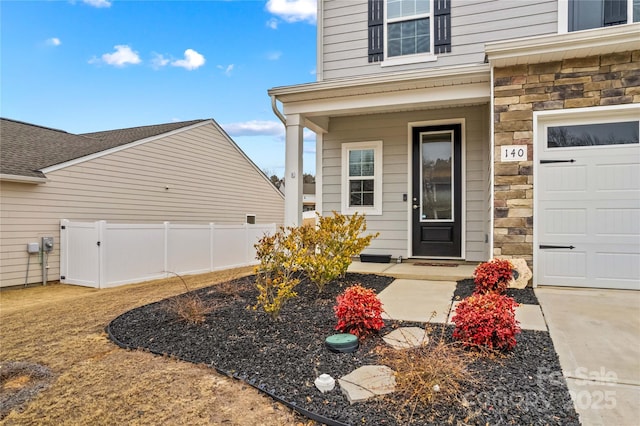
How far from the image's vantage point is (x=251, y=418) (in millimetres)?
2072

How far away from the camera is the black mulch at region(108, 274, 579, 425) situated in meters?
1.93

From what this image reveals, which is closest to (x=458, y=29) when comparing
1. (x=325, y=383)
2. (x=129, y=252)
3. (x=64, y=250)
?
(x=325, y=383)

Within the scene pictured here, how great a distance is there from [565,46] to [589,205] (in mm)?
1885

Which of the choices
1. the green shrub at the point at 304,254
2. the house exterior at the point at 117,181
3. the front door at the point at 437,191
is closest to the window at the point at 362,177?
the front door at the point at 437,191

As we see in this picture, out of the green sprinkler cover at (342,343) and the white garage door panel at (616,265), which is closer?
the green sprinkler cover at (342,343)

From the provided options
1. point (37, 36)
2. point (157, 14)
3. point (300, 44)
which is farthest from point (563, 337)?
point (37, 36)

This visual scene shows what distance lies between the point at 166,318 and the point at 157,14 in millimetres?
10856

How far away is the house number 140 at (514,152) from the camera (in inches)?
187

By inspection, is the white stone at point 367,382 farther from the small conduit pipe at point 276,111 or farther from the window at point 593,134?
the small conduit pipe at point 276,111

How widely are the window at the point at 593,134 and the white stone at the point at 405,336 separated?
10.4ft

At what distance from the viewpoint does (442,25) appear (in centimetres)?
682

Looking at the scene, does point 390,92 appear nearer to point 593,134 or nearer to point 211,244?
point 593,134

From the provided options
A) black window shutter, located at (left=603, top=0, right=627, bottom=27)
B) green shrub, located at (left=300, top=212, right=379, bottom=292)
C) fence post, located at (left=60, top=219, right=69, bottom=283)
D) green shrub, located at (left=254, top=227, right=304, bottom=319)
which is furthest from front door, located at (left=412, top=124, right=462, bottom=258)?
fence post, located at (left=60, top=219, right=69, bottom=283)

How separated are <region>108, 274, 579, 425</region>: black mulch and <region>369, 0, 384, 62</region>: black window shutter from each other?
4.98m
